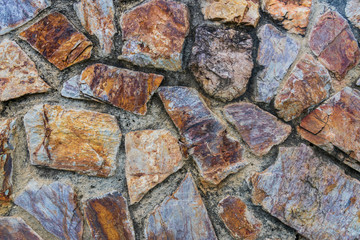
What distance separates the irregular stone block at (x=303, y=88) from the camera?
0.82m

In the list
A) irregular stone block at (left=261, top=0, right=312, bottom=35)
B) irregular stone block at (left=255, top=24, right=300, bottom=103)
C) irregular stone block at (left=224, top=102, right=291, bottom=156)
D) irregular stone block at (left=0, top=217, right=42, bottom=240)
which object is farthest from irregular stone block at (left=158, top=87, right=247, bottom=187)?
irregular stone block at (left=0, top=217, right=42, bottom=240)

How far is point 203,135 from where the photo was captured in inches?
32.2

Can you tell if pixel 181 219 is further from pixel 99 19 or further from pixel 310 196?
pixel 99 19

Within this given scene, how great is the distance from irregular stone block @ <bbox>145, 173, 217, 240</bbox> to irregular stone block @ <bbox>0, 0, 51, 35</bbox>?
24.1 inches

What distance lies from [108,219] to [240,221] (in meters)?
0.35

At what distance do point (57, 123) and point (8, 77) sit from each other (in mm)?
174

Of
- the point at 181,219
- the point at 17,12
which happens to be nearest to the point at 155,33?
the point at 17,12

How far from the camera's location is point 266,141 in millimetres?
833

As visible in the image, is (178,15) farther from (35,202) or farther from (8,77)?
(35,202)

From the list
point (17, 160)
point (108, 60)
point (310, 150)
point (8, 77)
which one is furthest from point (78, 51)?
point (310, 150)

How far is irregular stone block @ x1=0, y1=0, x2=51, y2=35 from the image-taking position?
81cm

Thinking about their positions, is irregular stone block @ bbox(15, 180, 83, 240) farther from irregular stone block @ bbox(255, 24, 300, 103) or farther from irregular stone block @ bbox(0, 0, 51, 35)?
irregular stone block @ bbox(255, 24, 300, 103)

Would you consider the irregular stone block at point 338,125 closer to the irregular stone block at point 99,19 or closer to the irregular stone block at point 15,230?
the irregular stone block at point 99,19

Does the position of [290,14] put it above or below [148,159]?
above
